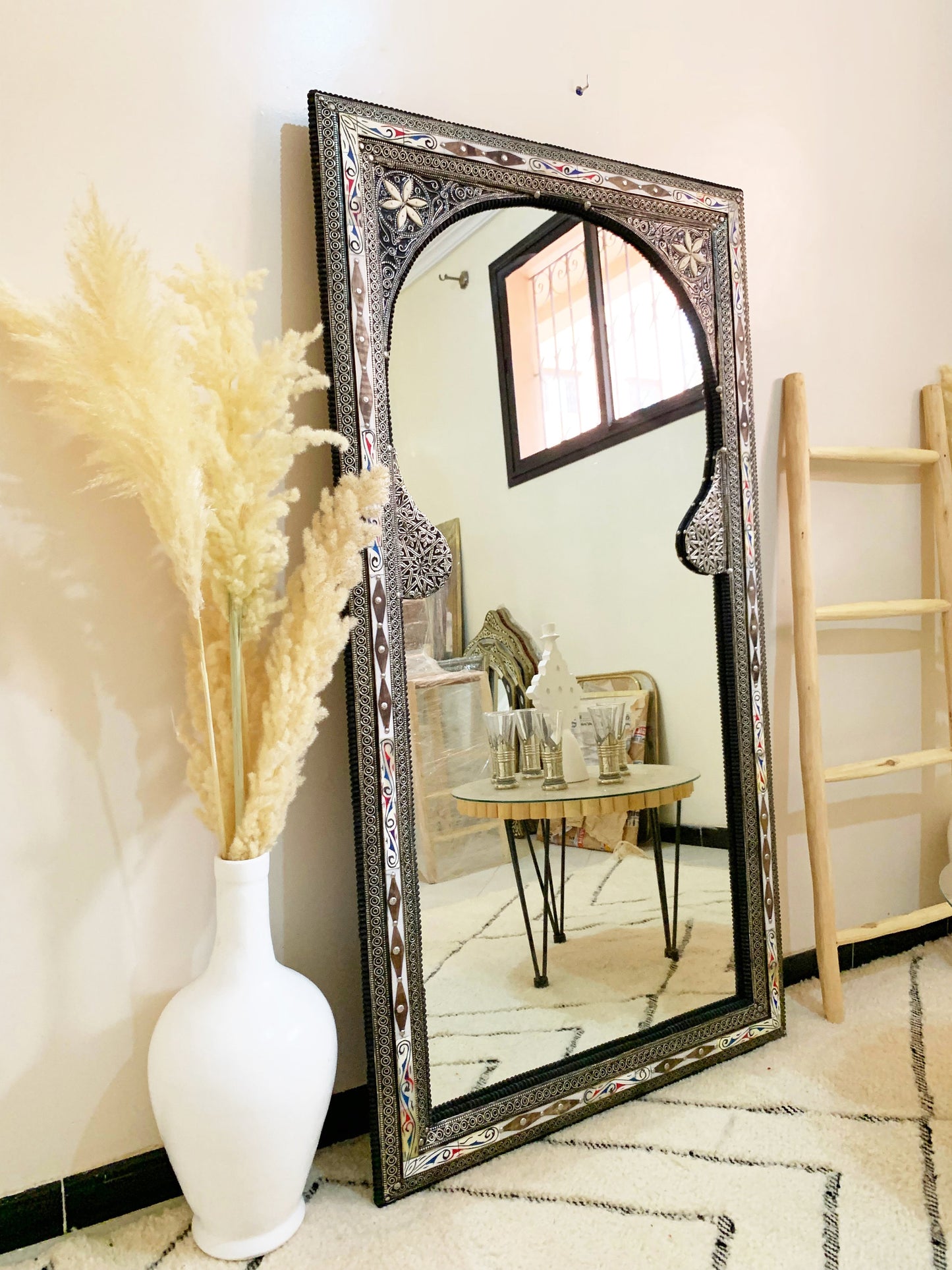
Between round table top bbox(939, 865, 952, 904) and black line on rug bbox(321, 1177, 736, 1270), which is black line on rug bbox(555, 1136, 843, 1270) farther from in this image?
round table top bbox(939, 865, 952, 904)

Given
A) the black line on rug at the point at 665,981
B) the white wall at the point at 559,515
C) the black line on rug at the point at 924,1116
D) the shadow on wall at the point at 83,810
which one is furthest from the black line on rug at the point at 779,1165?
the shadow on wall at the point at 83,810

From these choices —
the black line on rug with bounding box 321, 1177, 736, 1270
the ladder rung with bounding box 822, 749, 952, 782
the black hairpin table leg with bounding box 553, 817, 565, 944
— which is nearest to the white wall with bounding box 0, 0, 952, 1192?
the ladder rung with bounding box 822, 749, 952, 782

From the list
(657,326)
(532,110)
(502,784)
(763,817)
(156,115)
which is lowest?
(763,817)

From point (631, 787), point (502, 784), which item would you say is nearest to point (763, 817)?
point (631, 787)

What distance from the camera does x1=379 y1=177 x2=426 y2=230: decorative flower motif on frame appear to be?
4.19 feet

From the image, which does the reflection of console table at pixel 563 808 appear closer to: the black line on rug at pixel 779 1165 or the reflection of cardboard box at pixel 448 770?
the reflection of cardboard box at pixel 448 770

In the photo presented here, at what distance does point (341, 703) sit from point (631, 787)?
536mm

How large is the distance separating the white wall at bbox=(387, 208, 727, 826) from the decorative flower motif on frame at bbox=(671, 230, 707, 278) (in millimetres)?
268

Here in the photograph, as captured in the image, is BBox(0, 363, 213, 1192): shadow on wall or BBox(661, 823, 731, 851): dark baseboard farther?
BBox(661, 823, 731, 851): dark baseboard

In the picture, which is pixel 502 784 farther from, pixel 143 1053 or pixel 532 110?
pixel 532 110

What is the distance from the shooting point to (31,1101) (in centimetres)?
113

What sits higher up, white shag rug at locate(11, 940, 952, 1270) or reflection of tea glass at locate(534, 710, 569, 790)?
reflection of tea glass at locate(534, 710, 569, 790)

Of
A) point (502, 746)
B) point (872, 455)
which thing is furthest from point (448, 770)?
point (872, 455)

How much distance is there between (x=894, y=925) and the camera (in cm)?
179
